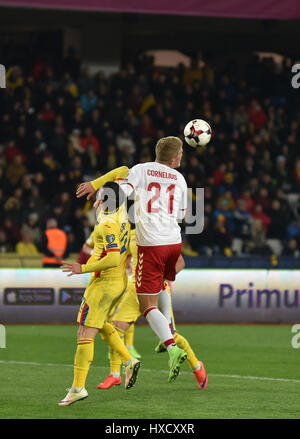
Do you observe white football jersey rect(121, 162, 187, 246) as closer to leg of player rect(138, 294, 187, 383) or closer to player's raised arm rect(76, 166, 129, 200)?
player's raised arm rect(76, 166, 129, 200)

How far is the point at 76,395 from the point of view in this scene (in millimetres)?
7781

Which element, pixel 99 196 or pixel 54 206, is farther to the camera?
pixel 54 206

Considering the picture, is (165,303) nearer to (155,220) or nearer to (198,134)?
(155,220)

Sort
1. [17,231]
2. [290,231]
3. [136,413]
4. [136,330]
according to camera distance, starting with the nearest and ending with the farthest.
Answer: [136,413] < [136,330] < [17,231] < [290,231]

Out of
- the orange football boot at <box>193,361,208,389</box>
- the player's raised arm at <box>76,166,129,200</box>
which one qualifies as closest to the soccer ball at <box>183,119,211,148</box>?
the player's raised arm at <box>76,166,129,200</box>

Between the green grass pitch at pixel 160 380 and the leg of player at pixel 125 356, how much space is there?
180 mm

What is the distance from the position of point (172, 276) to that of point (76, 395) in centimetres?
140

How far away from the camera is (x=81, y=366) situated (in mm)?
7852

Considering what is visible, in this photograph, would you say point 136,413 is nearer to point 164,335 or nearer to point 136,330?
point 164,335

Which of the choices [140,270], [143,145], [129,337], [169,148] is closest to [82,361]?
[140,270]

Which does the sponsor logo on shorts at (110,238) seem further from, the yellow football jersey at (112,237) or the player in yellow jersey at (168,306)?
the player in yellow jersey at (168,306)

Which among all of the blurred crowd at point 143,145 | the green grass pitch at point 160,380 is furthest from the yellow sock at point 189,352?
the blurred crowd at point 143,145

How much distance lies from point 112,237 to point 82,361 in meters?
1.08
